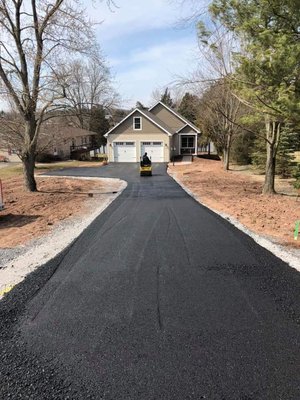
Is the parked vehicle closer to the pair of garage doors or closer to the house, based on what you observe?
the house

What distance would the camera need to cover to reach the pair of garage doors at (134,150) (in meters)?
41.7

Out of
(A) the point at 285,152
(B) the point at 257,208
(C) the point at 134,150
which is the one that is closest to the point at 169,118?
(C) the point at 134,150

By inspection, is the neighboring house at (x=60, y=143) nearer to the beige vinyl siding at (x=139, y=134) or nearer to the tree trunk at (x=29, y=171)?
the beige vinyl siding at (x=139, y=134)

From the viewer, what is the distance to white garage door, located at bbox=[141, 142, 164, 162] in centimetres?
4164

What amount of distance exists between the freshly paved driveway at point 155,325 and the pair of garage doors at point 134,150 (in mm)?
33869

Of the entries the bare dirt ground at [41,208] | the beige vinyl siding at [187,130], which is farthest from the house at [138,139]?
the bare dirt ground at [41,208]

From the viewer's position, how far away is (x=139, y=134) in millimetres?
41344

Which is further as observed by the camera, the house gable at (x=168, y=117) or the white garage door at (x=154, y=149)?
the house gable at (x=168, y=117)

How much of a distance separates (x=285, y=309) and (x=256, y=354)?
4.54 ft

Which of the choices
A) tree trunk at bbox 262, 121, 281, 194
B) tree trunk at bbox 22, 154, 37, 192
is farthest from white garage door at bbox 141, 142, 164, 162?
tree trunk at bbox 262, 121, 281, 194

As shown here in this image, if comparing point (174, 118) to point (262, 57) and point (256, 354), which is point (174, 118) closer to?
point (262, 57)

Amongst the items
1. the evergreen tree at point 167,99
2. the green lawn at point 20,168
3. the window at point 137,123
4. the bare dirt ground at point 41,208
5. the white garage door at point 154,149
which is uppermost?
the evergreen tree at point 167,99

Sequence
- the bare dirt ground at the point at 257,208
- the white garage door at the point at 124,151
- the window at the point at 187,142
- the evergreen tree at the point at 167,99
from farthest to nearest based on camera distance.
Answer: the evergreen tree at the point at 167,99 → the window at the point at 187,142 → the white garage door at the point at 124,151 → the bare dirt ground at the point at 257,208

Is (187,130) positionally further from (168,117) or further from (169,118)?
(168,117)
